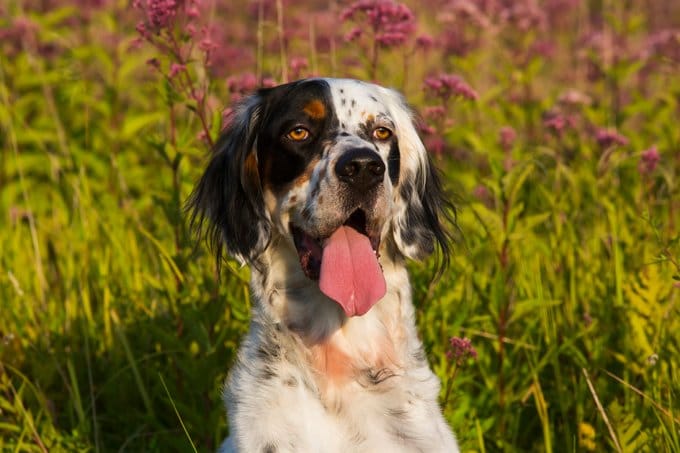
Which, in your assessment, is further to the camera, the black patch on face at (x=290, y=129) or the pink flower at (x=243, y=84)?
the pink flower at (x=243, y=84)

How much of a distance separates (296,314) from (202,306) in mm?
941

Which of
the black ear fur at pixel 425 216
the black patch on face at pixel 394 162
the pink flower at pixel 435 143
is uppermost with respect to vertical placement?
the black patch on face at pixel 394 162

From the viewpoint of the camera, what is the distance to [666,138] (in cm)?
598

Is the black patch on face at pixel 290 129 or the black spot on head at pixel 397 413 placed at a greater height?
the black patch on face at pixel 290 129

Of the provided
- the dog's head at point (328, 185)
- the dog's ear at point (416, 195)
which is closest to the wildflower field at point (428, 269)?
the dog's ear at point (416, 195)

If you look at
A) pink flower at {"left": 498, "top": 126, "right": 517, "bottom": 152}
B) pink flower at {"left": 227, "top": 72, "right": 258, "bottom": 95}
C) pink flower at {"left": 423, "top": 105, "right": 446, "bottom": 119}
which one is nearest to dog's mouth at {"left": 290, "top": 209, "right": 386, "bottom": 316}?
pink flower at {"left": 227, "top": 72, "right": 258, "bottom": 95}

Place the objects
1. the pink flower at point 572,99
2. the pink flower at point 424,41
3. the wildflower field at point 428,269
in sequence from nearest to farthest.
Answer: the wildflower field at point 428,269
the pink flower at point 424,41
the pink flower at point 572,99

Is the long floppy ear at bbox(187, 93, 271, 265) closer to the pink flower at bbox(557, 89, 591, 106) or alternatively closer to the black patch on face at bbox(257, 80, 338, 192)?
the black patch on face at bbox(257, 80, 338, 192)

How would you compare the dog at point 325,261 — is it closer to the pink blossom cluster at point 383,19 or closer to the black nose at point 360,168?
the black nose at point 360,168

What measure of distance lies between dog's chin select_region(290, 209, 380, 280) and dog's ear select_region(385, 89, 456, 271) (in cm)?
→ 23

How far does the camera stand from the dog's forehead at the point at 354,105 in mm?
3297

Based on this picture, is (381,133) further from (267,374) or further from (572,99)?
(572,99)

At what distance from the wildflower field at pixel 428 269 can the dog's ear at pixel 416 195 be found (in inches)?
4.5

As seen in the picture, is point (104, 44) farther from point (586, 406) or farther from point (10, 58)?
point (586, 406)
